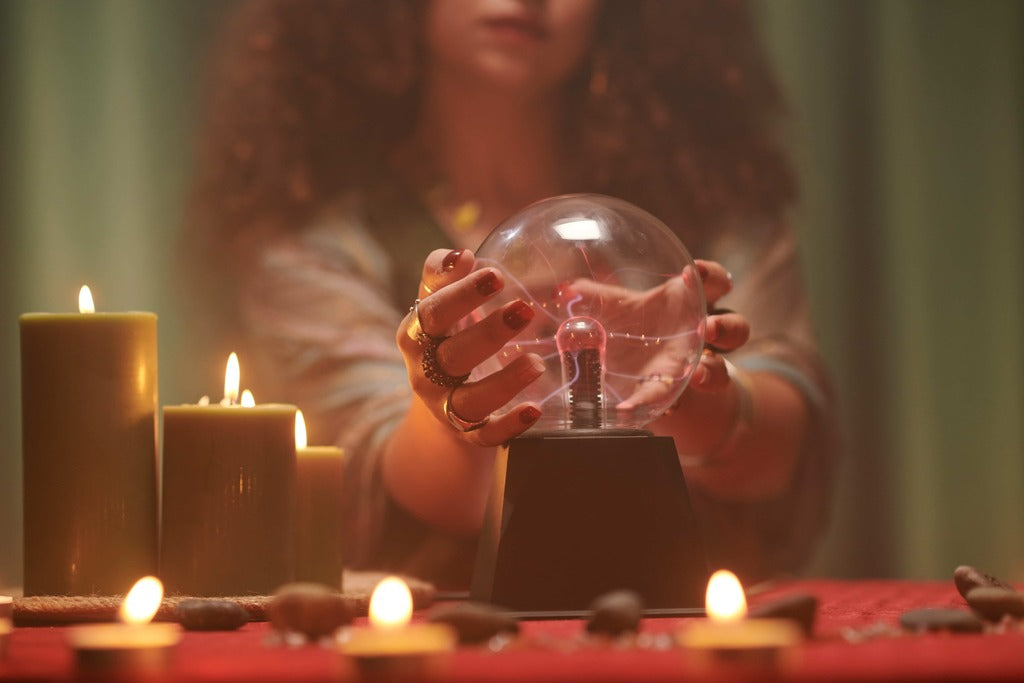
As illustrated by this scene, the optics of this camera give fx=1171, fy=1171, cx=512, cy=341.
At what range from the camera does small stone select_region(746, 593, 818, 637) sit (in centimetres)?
70

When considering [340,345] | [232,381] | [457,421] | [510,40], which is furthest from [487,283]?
[510,40]

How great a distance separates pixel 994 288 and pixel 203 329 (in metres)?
1.34

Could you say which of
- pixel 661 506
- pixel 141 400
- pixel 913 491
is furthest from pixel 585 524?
pixel 913 491

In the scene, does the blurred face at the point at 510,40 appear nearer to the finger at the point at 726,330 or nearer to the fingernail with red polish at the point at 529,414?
the finger at the point at 726,330

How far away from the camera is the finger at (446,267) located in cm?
97

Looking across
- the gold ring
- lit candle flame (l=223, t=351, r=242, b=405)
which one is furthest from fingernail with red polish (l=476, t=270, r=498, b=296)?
lit candle flame (l=223, t=351, r=242, b=405)

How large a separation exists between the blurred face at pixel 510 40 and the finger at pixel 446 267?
1.04 m

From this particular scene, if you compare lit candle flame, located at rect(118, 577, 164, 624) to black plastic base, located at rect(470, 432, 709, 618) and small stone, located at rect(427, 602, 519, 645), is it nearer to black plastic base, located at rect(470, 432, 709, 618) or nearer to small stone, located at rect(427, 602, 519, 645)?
small stone, located at rect(427, 602, 519, 645)

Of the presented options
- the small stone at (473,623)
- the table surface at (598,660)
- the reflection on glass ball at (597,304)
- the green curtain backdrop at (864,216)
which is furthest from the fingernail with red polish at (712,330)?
the green curtain backdrop at (864,216)

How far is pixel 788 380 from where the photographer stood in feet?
6.56

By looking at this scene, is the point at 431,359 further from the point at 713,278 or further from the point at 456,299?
the point at 713,278

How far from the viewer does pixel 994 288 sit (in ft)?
6.57

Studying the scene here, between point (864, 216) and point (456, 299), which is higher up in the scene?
point (864, 216)

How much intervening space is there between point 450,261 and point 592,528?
0.83 feet
